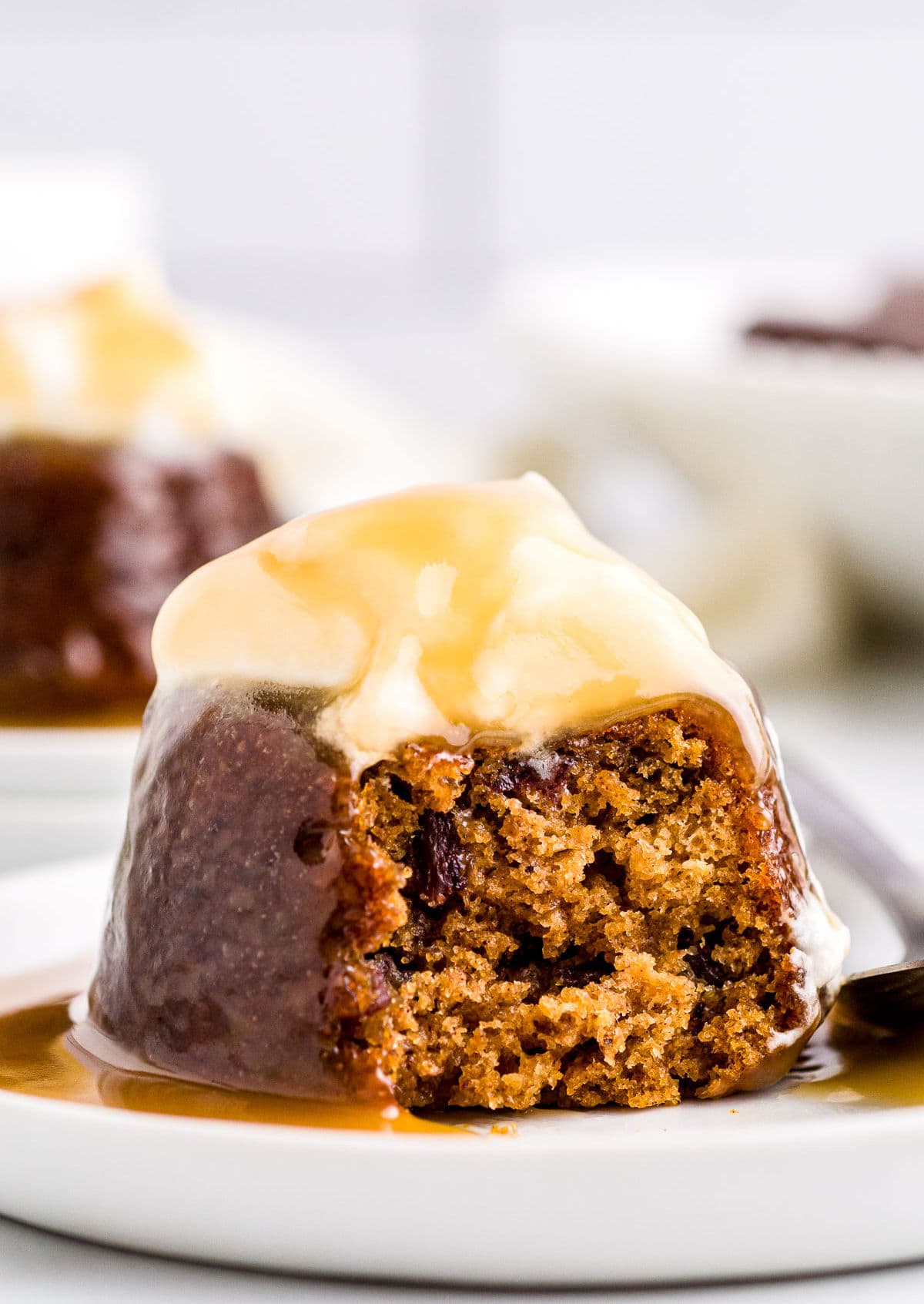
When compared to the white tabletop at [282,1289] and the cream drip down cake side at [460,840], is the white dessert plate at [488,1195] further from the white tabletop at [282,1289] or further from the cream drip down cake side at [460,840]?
the cream drip down cake side at [460,840]

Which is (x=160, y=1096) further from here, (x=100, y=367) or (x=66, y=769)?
(x=100, y=367)

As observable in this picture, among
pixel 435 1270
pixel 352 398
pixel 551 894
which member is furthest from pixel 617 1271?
pixel 352 398

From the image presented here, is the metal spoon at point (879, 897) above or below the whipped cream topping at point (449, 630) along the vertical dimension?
below

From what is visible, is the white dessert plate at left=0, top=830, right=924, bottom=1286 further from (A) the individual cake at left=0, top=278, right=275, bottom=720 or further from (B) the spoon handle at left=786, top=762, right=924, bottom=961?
(A) the individual cake at left=0, top=278, right=275, bottom=720

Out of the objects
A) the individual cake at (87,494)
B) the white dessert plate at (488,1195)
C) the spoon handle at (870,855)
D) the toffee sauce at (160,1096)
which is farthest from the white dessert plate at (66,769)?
the white dessert plate at (488,1195)

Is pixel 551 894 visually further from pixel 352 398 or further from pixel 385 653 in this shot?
pixel 352 398

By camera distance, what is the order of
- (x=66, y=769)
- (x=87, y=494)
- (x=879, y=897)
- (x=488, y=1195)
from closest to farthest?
(x=488, y=1195)
(x=879, y=897)
(x=66, y=769)
(x=87, y=494)

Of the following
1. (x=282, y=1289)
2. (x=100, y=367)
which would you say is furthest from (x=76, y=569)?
(x=282, y=1289)
